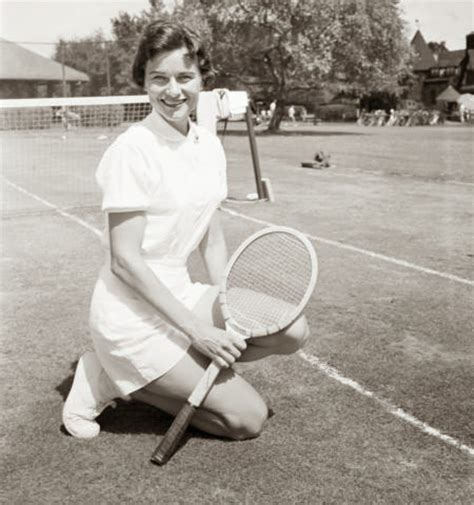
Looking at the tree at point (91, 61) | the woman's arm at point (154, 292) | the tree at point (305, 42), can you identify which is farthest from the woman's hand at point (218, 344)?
the tree at point (91, 61)

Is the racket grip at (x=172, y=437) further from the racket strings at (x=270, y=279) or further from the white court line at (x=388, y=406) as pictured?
the white court line at (x=388, y=406)

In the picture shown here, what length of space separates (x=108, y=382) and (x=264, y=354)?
0.84 metres

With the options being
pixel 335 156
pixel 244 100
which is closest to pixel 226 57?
pixel 335 156

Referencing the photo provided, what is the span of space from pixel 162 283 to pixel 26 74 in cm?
7702

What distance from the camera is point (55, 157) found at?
82.9 ft

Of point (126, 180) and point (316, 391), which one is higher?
point (126, 180)

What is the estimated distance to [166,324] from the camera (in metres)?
3.69

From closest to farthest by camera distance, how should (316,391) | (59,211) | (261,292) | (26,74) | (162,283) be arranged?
1. (162,283)
2. (261,292)
3. (316,391)
4. (59,211)
5. (26,74)

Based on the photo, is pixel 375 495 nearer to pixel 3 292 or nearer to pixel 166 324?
pixel 166 324

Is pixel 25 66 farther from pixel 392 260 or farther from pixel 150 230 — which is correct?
pixel 150 230

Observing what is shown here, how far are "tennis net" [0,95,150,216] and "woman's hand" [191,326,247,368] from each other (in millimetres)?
7455

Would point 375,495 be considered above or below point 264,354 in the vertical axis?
below

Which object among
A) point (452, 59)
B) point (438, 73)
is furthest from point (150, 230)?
point (452, 59)

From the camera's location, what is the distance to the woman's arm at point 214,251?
423cm
